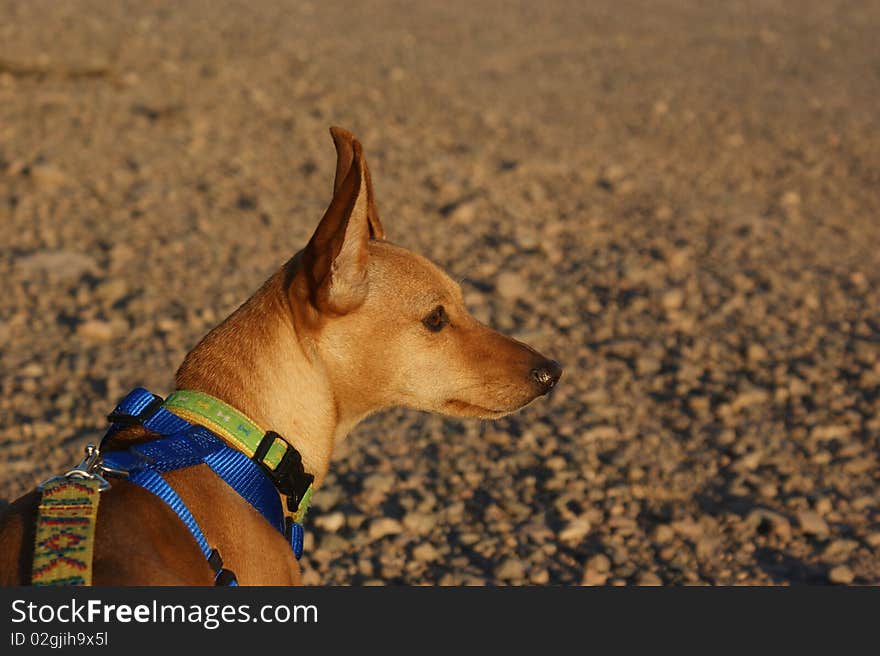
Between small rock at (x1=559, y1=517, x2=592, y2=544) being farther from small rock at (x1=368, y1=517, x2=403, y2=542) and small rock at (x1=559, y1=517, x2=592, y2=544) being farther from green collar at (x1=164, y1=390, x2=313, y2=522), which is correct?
green collar at (x1=164, y1=390, x2=313, y2=522)

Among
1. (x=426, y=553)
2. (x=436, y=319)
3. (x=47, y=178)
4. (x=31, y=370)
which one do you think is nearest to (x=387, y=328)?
(x=436, y=319)

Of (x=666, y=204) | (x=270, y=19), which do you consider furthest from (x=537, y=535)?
(x=270, y=19)

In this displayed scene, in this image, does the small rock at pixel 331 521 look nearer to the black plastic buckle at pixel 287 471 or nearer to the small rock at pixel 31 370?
the black plastic buckle at pixel 287 471

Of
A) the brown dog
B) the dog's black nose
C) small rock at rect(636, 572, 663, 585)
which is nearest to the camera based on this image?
the brown dog

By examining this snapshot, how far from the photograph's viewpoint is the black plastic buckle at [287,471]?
3.25 meters

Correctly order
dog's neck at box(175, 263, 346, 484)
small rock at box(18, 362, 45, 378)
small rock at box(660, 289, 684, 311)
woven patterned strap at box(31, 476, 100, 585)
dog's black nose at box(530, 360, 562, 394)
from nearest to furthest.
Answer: woven patterned strap at box(31, 476, 100, 585) → dog's neck at box(175, 263, 346, 484) → dog's black nose at box(530, 360, 562, 394) → small rock at box(18, 362, 45, 378) → small rock at box(660, 289, 684, 311)

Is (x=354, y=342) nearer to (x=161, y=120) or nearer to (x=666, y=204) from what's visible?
(x=666, y=204)

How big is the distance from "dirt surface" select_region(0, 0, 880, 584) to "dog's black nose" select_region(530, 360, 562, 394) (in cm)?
110

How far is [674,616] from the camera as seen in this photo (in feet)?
12.1

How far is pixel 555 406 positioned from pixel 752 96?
7782mm

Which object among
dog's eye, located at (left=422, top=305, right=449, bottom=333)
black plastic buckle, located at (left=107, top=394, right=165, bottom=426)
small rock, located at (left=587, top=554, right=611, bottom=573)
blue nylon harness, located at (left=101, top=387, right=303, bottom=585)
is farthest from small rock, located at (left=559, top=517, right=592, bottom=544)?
black plastic buckle, located at (left=107, top=394, right=165, bottom=426)

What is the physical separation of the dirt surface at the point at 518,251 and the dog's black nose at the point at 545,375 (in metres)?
1.10

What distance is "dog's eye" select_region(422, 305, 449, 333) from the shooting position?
3.73 m

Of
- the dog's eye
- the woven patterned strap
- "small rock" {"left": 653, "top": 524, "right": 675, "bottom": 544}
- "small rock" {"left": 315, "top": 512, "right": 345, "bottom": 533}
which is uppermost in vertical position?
the dog's eye
